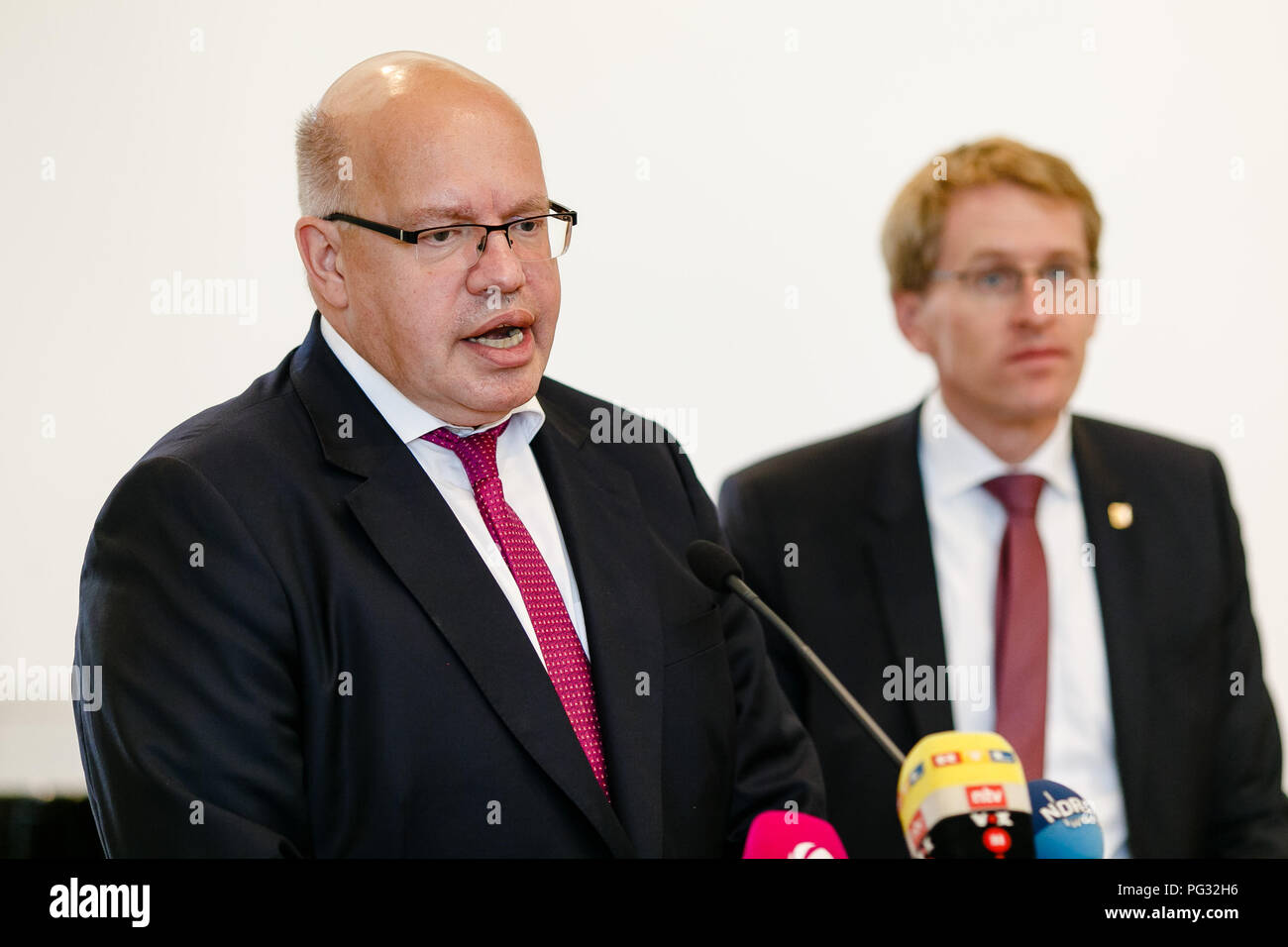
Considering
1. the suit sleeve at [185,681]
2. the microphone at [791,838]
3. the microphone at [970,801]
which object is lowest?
the microphone at [791,838]

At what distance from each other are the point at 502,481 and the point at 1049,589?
107 centimetres

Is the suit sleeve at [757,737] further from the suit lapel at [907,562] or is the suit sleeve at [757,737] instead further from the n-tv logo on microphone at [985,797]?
the n-tv logo on microphone at [985,797]

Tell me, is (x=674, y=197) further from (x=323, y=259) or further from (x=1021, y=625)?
(x=1021, y=625)

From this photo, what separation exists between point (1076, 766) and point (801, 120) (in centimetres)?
129

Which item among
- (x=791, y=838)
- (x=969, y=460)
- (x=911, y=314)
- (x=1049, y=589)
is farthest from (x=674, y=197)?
(x=791, y=838)

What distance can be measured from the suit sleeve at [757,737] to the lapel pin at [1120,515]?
0.78m

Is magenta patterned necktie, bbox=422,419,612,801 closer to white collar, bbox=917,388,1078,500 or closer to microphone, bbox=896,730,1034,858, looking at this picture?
microphone, bbox=896,730,1034,858

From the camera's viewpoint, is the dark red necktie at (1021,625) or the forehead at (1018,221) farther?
the forehead at (1018,221)

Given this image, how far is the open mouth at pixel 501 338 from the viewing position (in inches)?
74.5

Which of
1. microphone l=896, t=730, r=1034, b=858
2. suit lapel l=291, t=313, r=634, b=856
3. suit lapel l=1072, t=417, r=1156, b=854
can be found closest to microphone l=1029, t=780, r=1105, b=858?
microphone l=896, t=730, r=1034, b=858

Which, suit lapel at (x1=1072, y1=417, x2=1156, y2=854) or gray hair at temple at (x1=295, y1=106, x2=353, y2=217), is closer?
gray hair at temple at (x1=295, y1=106, x2=353, y2=217)

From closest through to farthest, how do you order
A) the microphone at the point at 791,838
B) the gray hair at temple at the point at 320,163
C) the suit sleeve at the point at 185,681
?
the suit sleeve at the point at 185,681 < the microphone at the point at 791,838 < the gray hair at temple at the point at 320,163

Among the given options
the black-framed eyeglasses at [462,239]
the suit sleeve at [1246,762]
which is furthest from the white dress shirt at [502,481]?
the suit sleeve at [1246,762]

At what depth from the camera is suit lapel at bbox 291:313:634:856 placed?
5.70 ft
